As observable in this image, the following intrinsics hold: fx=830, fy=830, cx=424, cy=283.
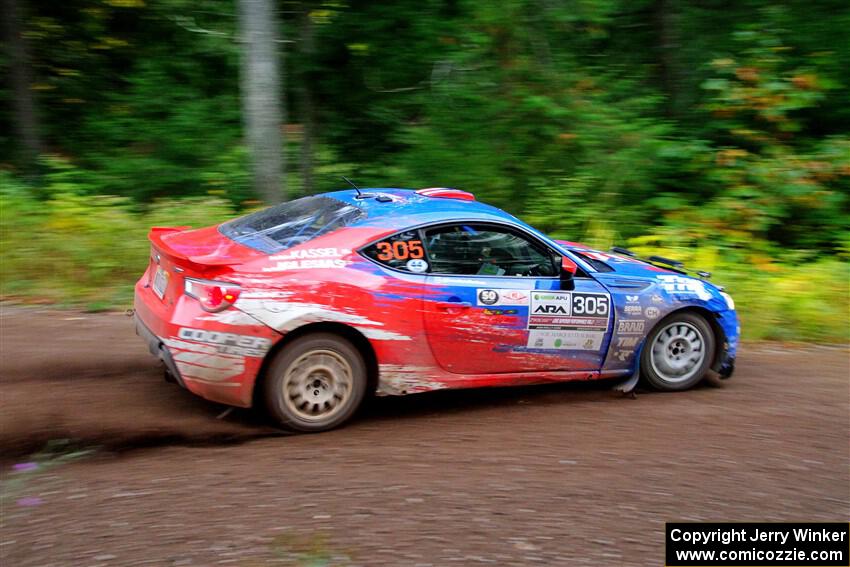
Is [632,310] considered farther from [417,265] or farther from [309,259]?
[309,259]

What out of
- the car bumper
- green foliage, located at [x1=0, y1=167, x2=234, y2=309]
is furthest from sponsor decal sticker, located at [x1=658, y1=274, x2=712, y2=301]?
green foliage, located at [x1=0, y1=167, x2=234, y2=309]

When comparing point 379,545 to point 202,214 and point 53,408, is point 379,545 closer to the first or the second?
point 53,408

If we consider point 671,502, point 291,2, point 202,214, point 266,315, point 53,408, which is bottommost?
point 671,502

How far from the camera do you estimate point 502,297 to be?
580 cm

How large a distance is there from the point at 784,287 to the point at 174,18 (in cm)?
1173

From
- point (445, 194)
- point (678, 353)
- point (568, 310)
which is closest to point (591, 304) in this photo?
point (568, 310)

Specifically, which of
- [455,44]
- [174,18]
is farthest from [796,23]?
[174,18]

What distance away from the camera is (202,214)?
10.4 metres

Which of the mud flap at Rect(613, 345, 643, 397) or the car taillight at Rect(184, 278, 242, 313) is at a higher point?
the car taillight at Rect(184, 278, 242, 313)

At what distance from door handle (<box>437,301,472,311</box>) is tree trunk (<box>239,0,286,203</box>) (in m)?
5.88

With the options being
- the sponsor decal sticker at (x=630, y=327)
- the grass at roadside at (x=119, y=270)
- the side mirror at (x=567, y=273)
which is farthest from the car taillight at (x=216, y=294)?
the grass at roadside at (x=119, y=270)

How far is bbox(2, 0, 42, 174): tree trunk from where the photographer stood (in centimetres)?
1428

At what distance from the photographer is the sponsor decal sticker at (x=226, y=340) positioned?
16.5 ft

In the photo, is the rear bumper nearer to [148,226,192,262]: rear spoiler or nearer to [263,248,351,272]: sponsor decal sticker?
[148,226,192,262]: rear spoiler
